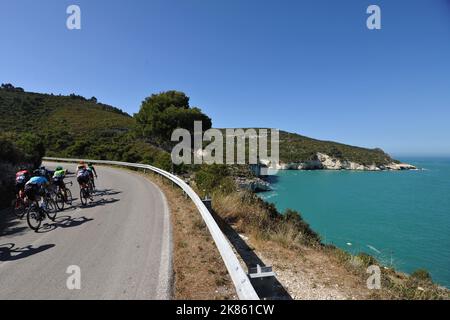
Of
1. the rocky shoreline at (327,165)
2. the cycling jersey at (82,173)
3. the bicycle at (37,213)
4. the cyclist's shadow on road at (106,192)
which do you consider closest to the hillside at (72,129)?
the cyclist's shadow on road at (106,192)

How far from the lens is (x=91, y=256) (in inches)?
229

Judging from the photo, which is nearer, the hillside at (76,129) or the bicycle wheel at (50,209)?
the bicycle wheel at (50,209)

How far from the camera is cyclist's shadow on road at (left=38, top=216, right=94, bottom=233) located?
8.26 meters

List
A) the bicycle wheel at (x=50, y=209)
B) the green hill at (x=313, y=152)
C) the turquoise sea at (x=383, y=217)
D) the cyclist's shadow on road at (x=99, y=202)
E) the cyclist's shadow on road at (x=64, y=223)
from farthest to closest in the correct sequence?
the green hill at (x=313, y=152) < the turquoise sea at (x=383, y=217) < the cyclist's shadow on road at (x=99, y=202) < the bicycle wheel at (x=50, y=209) < the cyclist's shadow on road at (x=64, y=223)

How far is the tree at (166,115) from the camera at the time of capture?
94.2 ft

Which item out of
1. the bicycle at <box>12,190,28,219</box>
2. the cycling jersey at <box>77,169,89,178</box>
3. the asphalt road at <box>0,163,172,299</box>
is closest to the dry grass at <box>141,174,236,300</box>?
the asphalt road at <box>0,163,172,299</box>

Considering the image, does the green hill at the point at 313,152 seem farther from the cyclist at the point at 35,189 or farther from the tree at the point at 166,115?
the cyclist at the point at 35,189

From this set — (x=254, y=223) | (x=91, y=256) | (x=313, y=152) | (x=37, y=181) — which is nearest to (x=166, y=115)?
(x=37, y=181)

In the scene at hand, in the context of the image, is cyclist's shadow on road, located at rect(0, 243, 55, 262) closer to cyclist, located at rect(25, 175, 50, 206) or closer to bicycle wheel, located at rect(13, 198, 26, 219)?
cyclist, located at rect(25, 175, 50, 206)

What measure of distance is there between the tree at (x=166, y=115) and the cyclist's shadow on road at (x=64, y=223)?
66.1ft

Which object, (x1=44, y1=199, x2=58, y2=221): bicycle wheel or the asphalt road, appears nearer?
the asphalt road

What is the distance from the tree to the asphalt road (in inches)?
760
